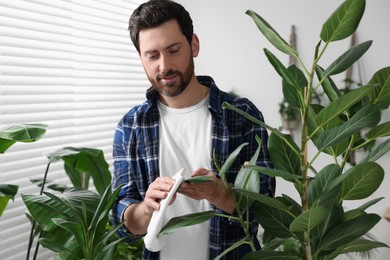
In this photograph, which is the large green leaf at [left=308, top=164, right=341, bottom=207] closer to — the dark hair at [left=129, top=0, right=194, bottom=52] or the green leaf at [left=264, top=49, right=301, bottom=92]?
the green leaf at [left=264, top=49, right=301, bottom=92]

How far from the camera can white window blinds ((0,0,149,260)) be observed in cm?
210

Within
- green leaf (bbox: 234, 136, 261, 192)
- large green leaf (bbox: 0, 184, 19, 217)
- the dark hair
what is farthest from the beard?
large green leaf (bbox: 0, 184, 19, 217)

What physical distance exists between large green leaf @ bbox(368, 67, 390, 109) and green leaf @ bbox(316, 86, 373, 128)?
12 cm

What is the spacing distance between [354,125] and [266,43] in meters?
2.56

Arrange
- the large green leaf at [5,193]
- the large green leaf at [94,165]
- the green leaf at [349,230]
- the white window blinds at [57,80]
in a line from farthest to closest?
1. the white window blinds at [57,80]
2. the large green leaf at [94,165]
3. the large green leaf at [5,193]
4. the green leaf at [349,230]

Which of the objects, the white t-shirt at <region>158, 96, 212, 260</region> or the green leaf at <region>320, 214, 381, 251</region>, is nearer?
the green leaf at <region>320, 214, 381, 251</region>

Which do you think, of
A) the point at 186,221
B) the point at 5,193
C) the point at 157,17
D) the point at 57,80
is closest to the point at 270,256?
the point at 186,221

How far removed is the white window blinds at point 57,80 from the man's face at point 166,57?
3.45 feet

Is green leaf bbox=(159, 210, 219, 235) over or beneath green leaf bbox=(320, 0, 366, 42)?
beneath

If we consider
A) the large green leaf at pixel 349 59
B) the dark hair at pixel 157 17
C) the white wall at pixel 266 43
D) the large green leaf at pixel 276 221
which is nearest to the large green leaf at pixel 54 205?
the dark hair at pixel 157 17

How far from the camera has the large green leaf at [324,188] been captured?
74 centimetres

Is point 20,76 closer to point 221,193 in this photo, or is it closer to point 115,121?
point 115,121

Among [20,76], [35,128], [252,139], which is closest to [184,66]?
[252,139]

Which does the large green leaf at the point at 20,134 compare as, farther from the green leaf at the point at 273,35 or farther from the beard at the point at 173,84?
the green leaf at the point at 273,35
